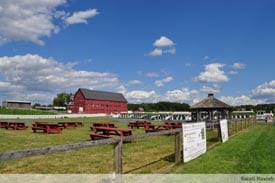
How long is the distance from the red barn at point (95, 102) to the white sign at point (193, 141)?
98954 millimetres

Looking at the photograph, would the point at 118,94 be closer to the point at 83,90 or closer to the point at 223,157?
the point at 83,90

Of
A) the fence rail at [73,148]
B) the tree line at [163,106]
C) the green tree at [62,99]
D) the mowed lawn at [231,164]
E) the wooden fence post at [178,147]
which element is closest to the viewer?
the fence rail at [73,148]

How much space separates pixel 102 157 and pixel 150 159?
1681 mm

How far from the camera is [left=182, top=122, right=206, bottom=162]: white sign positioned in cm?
1038

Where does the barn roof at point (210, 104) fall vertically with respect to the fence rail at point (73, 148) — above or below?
above

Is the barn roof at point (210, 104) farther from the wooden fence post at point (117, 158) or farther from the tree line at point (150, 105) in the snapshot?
the tree line at point (150, 105)

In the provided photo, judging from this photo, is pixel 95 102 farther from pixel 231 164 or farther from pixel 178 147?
pixel 231 164

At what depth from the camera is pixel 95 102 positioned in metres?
115

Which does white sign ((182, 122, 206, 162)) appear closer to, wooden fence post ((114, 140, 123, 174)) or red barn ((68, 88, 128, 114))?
wooden fence post ((114, 140, 123, 174))

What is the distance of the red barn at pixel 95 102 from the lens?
11069cm

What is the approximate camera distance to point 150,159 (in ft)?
36.6

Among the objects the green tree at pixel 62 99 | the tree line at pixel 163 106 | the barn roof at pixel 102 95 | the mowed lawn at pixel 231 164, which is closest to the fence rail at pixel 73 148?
the mowed lawn at pixel 231 164

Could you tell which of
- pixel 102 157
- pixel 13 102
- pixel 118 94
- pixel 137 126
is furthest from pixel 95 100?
pixel 102 157

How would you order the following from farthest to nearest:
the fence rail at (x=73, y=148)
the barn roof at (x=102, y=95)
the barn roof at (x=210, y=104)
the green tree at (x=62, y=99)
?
1. the green tree at (x=62, y=99)
2. the barn roof at (x=102, y=95)
3. the barn roof at (x=210, y=104)
4. the fence rail at (x=73, y=148)
